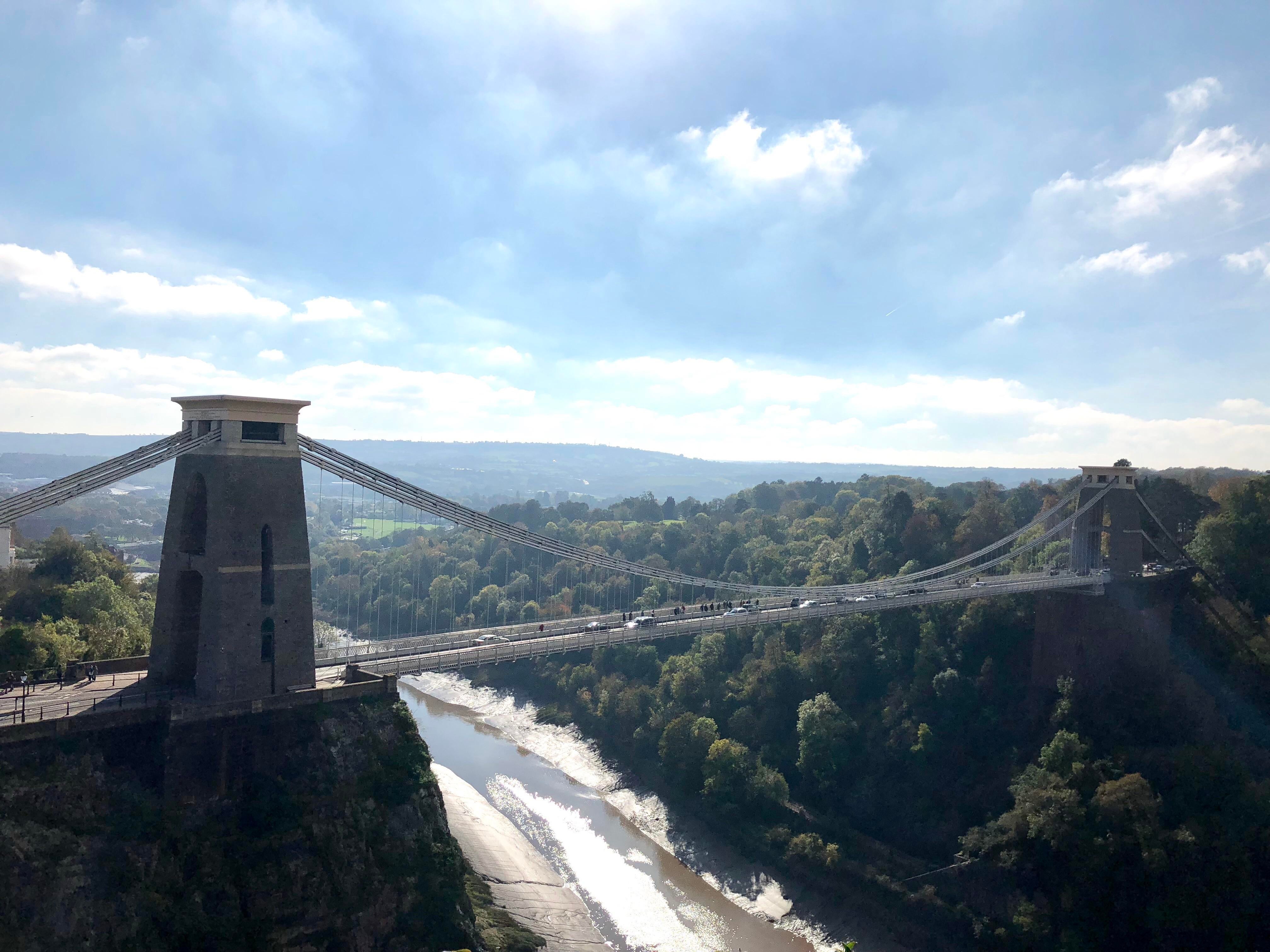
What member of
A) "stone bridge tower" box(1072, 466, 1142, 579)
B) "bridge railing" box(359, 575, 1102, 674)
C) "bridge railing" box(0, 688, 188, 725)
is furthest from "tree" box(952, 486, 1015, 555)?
"bridge railing" box(0, 688, 188, 725)

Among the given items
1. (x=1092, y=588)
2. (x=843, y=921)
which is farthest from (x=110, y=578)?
(x=1092, y=588)

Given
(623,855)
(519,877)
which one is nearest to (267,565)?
(519,877)

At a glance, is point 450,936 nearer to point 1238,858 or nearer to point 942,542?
point 1238,858

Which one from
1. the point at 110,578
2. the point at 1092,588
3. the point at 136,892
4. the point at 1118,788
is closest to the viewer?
the point at 136,892

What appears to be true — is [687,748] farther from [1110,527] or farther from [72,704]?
[72,704]

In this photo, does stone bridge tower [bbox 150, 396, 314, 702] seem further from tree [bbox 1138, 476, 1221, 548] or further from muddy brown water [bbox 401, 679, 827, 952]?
tree [bbox 1138, 476, 1221, 548]

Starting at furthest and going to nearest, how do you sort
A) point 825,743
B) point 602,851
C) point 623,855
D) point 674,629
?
point 825,743
point 602,851
point 623,855
point 674,629
